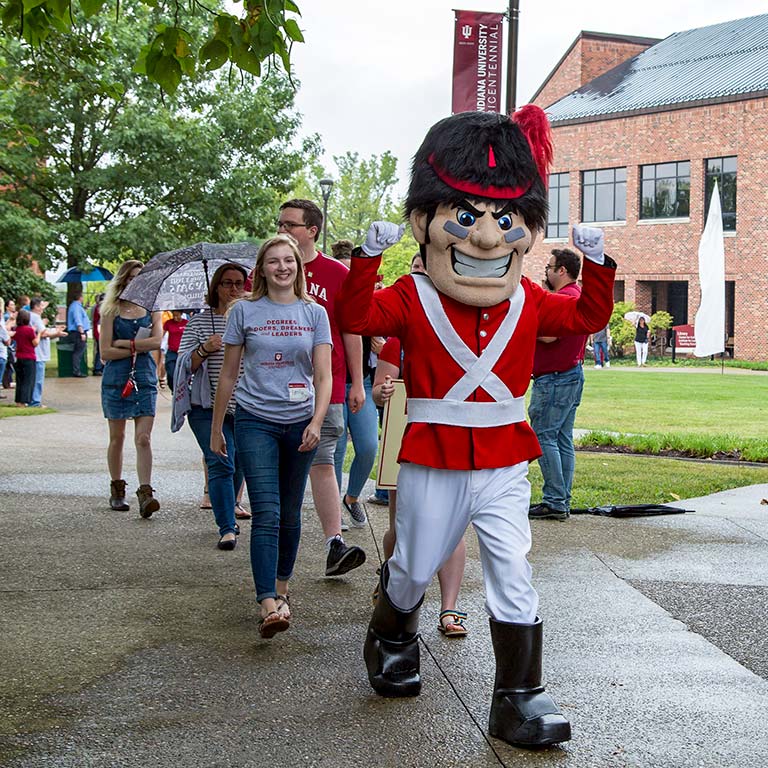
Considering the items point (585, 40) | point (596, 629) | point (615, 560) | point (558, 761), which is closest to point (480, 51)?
point (615, 560)

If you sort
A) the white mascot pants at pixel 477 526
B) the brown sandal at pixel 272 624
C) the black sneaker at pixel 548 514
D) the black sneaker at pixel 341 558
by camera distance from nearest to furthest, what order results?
the white mascot pants at pixel 477 526, the brown sandal at pixel 272 624, the black sneaker at pixel 341 558, the black sneaker at pixel 548 514

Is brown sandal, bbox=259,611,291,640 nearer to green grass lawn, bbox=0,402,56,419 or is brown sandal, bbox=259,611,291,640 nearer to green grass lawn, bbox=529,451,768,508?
green grass lawn, bbox=529,451,768,508

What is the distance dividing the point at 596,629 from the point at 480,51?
370 inches

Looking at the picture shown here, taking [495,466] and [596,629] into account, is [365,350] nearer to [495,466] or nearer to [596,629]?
[596,629]

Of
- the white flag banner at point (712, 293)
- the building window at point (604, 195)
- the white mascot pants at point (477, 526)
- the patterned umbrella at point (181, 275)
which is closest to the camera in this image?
the white mascot pants at point (477, 526)

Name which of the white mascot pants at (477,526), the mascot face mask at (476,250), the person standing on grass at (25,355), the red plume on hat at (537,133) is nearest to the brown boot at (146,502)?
the white mascot pants at (477,526)

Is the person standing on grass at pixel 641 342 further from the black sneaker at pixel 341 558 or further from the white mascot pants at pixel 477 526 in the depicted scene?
the white mascot pants at pixel 477 526

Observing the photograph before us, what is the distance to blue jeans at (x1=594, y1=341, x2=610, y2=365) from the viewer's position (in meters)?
34.5

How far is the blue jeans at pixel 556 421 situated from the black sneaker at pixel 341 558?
2.29 meters

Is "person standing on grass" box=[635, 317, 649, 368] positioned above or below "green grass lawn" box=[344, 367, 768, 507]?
above

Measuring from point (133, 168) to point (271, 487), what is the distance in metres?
23.6

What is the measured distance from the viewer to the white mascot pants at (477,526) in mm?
4234

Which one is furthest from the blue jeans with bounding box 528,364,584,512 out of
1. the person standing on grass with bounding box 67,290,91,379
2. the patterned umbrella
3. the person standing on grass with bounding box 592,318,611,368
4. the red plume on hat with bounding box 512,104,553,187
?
the person standing on grass with bounding box 592,318,611,368

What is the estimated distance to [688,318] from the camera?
41.9m
